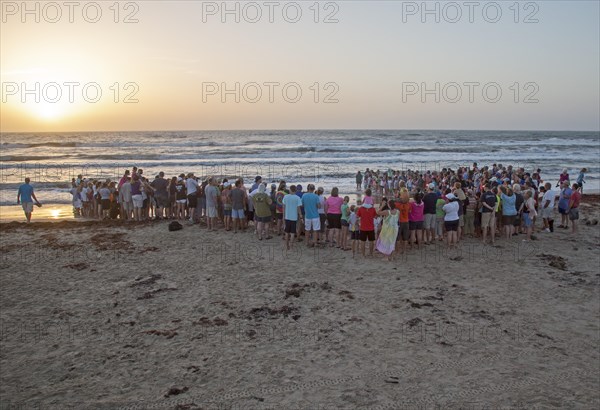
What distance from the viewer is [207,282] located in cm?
894

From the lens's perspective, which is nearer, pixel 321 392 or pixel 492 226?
pixel 321 392

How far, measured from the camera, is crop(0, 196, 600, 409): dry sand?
5336 millimetres

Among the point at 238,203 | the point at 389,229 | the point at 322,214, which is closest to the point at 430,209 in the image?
the point at 389,229

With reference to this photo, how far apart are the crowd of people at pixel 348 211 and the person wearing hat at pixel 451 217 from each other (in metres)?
0.02

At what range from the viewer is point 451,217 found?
11.0 metres

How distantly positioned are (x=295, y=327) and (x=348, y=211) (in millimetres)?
4334

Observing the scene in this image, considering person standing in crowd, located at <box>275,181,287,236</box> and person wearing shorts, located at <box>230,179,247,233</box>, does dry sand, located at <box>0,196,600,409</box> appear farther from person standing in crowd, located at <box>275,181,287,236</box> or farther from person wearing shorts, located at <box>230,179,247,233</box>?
person wearing shorts, located at <box>230,179,247,233</box>

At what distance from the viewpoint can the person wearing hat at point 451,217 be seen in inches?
428

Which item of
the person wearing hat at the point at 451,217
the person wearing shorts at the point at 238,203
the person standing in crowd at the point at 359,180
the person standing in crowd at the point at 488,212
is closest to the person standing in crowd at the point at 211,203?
the person wearing shorts at the point at 238,203

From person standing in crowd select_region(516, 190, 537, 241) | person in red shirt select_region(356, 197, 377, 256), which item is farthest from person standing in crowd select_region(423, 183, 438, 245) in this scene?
person standing in crowd select_region(516, 190, 537, 241)

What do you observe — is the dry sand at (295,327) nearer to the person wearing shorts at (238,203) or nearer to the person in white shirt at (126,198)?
the person wearing shorts at (238,203)

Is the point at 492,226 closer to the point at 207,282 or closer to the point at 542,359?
the point at 542,359

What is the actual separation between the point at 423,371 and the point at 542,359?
1702 millimetres

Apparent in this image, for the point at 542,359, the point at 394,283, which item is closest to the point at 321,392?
the point at 542,359
